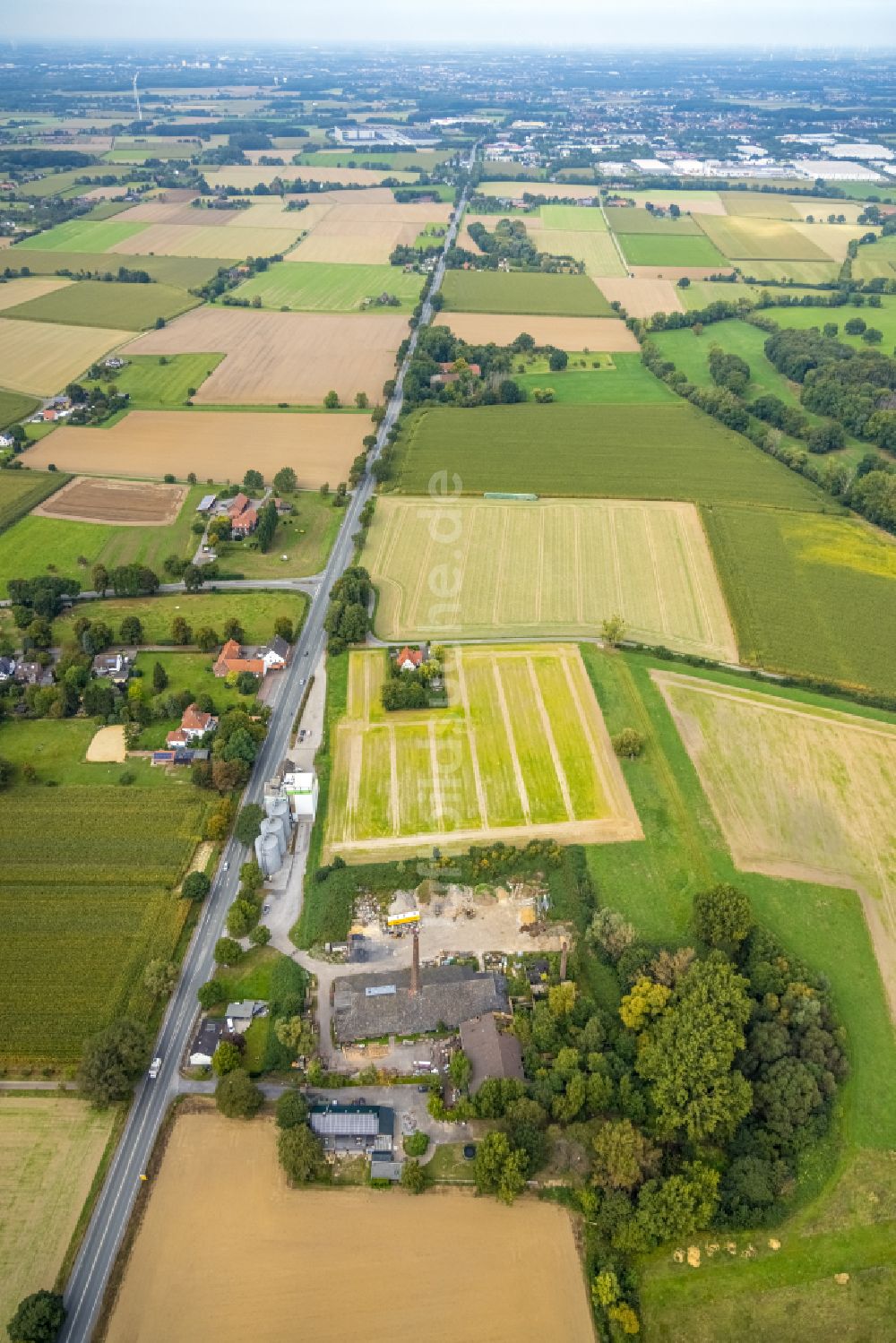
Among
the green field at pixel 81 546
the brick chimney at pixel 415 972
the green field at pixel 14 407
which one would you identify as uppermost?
the green field at pixel 14 407

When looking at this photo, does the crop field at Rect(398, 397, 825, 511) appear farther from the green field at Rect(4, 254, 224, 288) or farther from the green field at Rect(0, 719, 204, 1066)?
the green field at Rect(4, 254, 224, 288)

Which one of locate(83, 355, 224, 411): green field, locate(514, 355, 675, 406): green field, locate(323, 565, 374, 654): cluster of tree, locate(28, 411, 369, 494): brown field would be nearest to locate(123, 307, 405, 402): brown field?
locate(83, 355, 224, 411): green field

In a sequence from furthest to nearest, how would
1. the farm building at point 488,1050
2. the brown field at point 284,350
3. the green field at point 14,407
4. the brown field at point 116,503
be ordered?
the brown field at point 284,350 → the green field at point 14,407 → the brown field at point 116,503 → the farm building at point 488,1050

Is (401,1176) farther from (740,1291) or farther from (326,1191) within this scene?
(740,1291)

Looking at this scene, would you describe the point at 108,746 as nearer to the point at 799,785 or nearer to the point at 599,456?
the point at 799,785

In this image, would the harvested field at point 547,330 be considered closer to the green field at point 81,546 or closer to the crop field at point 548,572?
the crop field at point 548,572

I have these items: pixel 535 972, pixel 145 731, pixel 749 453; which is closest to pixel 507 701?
pixel 535 972

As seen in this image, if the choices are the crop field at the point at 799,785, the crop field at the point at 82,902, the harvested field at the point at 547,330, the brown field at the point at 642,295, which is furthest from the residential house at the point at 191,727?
the brown field at the point at 642,295
